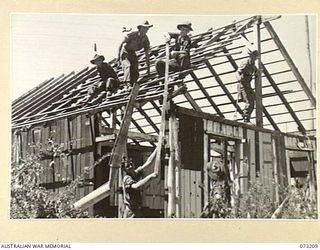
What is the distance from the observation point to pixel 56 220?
1.21 metres

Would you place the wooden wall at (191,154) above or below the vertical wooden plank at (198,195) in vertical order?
above

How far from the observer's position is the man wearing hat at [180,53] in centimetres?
126

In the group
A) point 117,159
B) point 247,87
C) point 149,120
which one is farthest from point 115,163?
point 247,87

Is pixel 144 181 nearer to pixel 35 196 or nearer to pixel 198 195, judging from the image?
pixel 198 195

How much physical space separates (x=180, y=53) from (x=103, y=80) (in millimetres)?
167

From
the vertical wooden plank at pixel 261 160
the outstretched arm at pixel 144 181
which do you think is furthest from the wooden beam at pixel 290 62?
the outstretched arm at pixel 144 181

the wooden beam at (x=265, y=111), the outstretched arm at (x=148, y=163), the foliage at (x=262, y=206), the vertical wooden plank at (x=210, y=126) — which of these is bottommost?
the foliage at (x=262, y=206)

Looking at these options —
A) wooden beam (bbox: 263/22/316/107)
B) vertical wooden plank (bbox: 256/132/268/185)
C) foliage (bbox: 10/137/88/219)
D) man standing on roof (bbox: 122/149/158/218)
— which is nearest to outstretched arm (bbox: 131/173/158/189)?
man standing on roof (bbox: 122/149/158/218)

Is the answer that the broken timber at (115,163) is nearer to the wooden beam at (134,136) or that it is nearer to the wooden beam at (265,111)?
the wooden beam at (134,136)

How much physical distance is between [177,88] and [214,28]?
0.14 meters

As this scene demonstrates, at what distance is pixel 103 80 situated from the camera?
127cm

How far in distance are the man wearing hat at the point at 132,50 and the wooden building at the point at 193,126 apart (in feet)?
0.04

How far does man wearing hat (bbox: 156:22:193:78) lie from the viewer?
4.14 feet

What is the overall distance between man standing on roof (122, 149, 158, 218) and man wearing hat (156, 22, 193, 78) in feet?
0.58
